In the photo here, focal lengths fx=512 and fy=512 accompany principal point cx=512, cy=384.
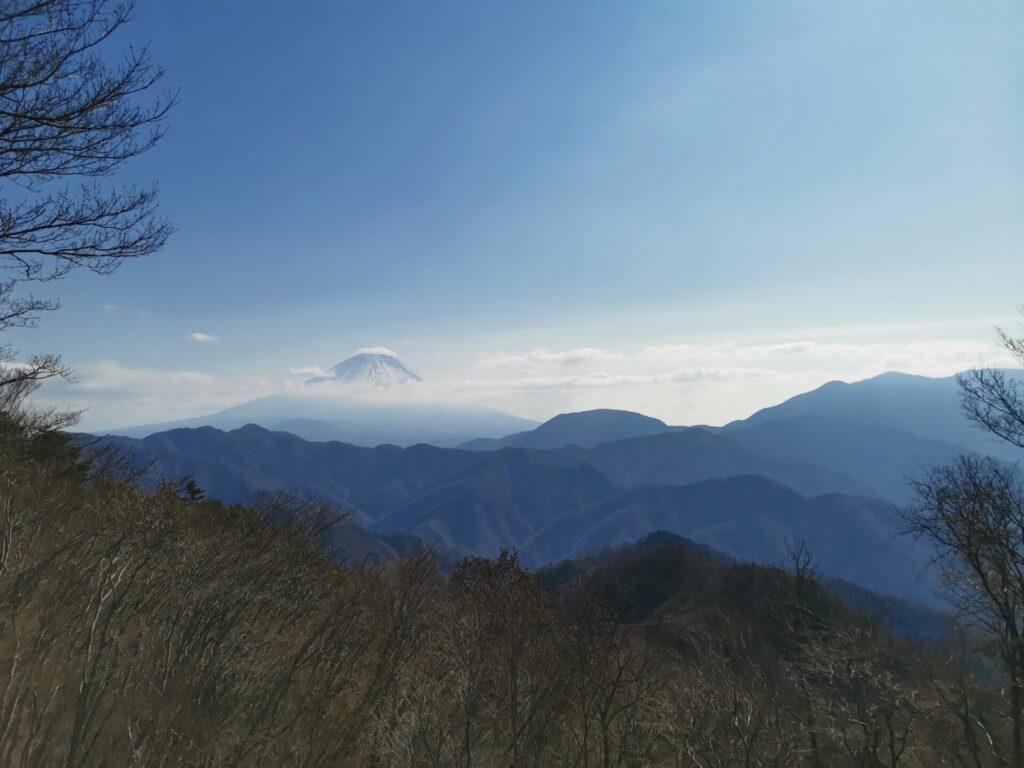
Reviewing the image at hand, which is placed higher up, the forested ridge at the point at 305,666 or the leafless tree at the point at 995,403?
the leafless tree at the point at 995,403

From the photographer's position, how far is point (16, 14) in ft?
23.7

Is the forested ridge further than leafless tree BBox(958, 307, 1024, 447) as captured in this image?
No

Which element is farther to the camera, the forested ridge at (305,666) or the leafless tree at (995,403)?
the leafless tree at (995,403)

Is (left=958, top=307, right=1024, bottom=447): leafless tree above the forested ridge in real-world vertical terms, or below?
above

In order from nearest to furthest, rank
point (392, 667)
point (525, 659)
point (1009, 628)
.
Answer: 1. point (1009, 628)
2. point (392, 667)
3. point (525, 659)

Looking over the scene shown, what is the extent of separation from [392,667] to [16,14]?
22010mm

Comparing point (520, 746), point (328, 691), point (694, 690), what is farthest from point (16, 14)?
point (694, 690)

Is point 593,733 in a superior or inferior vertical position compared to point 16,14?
inferior

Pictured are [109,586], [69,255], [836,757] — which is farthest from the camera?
[836,757]

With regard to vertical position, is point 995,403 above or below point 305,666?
above

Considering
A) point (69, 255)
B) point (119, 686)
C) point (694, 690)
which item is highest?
point (69, 255)

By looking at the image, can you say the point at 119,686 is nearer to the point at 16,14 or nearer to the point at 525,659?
the point at 16,14

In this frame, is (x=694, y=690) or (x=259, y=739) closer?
(x=259, y=739)

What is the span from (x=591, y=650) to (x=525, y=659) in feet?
10.3
